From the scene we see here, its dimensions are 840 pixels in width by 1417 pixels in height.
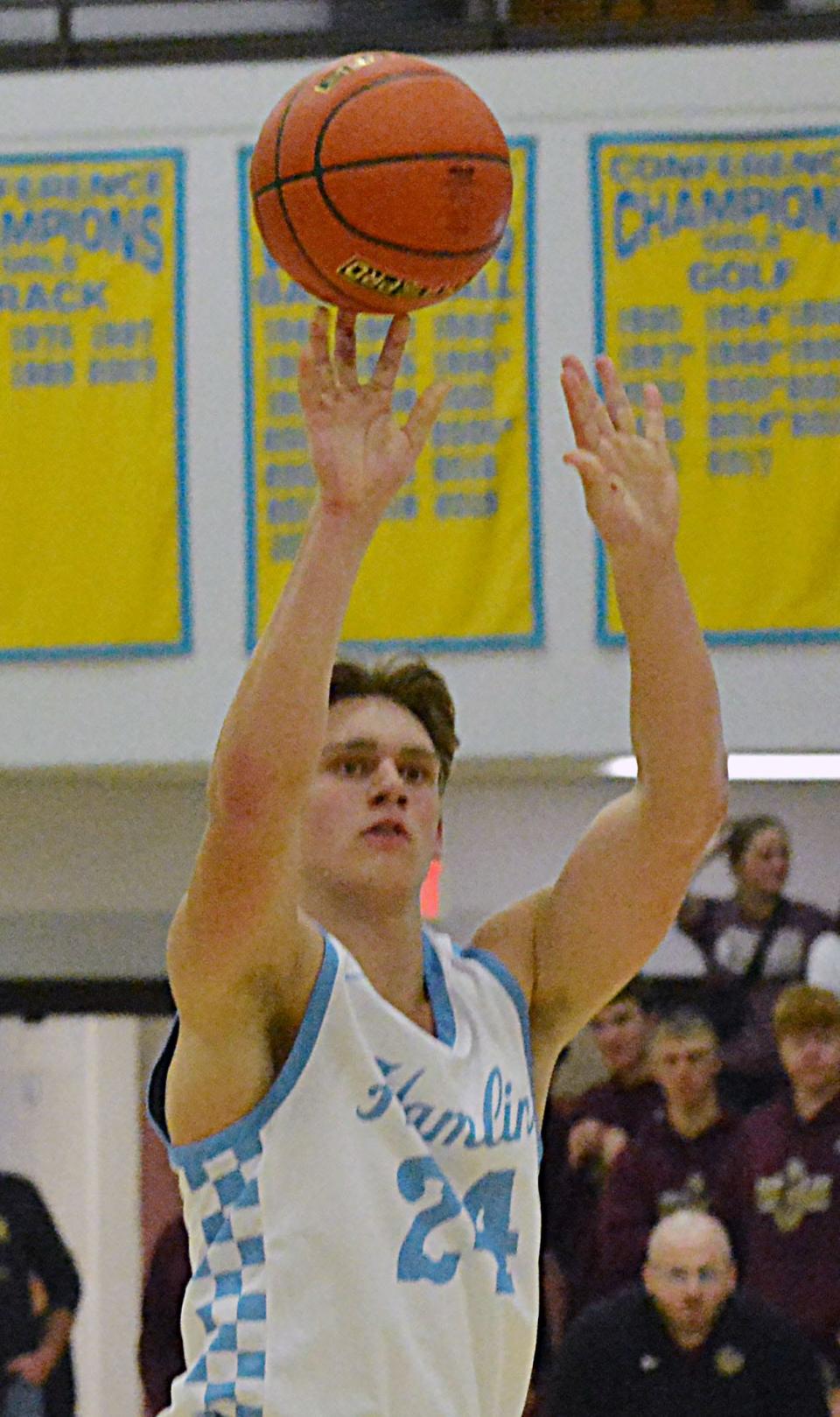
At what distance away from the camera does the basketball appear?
9.93 ft

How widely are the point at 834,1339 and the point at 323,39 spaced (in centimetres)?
529

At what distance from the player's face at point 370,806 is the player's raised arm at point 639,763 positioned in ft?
0.89

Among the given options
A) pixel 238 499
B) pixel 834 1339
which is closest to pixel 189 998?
pixel 834 1339

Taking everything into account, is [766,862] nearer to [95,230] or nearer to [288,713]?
[95,230]

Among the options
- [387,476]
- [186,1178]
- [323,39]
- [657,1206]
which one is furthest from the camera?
[323,39]

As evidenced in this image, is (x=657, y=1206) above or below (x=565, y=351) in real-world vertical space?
below

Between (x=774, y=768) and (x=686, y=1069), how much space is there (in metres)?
1.72

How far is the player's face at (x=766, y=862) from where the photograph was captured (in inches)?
285

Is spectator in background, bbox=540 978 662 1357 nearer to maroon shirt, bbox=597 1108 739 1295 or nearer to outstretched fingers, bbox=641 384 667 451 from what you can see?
maroon shirt, bbox=597 1108 739 1295

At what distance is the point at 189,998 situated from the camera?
247cm

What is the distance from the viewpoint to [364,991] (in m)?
2.64

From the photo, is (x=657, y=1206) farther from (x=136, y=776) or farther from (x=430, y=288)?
(x=430, y=288)

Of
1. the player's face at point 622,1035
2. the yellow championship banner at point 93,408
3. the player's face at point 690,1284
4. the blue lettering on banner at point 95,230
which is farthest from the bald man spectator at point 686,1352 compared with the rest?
the blue lettering on banner at point 95,230

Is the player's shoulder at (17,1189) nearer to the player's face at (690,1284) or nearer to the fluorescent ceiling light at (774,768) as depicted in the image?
the player's face at (690,1284)
